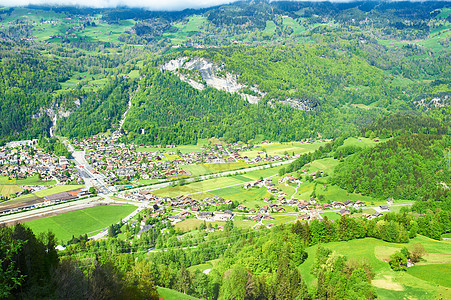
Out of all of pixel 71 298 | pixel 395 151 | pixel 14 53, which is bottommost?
pixel 395 151

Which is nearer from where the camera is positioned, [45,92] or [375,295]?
[375,295]

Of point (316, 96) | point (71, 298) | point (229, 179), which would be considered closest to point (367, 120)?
point (316, 96)

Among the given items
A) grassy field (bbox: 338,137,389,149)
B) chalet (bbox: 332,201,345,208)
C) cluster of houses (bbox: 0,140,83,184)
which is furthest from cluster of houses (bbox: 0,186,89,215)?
grassy field (bbox: 338,137,389,149)

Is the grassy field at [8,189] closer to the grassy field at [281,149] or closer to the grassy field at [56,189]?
the grassy field at [56,189]

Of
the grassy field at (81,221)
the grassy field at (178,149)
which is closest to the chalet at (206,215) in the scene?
the grassy field at (81,221)

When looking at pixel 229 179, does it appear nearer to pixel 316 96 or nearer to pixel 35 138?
pixel 35 138

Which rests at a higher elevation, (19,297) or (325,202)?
(19,297)

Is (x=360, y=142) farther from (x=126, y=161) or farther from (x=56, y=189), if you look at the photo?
(x=56, y=189)

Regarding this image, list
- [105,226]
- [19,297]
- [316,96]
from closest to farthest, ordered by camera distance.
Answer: [19,297]
[105,226]
[316,96]
